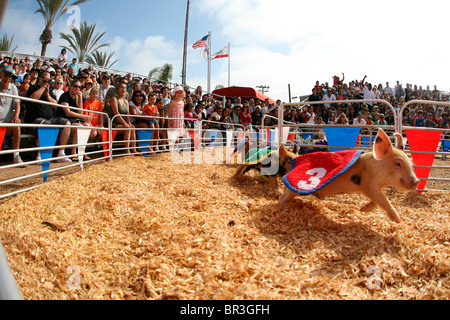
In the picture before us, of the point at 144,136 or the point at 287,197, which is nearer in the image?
the point at 287,197

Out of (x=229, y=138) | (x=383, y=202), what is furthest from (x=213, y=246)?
(x=229, y=138)

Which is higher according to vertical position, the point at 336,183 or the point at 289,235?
the point at 336,183

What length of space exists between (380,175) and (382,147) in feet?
0.86

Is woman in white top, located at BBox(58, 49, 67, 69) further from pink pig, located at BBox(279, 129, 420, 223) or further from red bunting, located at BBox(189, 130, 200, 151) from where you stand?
pink pig, located at BBox(279, 129, 420, 223)

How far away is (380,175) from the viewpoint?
105 inches

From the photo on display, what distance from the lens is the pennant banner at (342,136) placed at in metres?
4.77

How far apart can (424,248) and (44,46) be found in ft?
55.6

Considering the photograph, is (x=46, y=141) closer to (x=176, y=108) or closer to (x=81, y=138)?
(x=81, y=138)

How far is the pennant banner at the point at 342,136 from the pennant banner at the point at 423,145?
74 cm

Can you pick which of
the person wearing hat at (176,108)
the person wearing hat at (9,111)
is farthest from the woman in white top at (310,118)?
the person wearing hat at (9,111)

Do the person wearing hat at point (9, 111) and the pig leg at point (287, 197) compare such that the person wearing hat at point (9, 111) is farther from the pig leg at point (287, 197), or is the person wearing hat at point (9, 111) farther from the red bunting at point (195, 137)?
the red bunting at point (195, 137)
